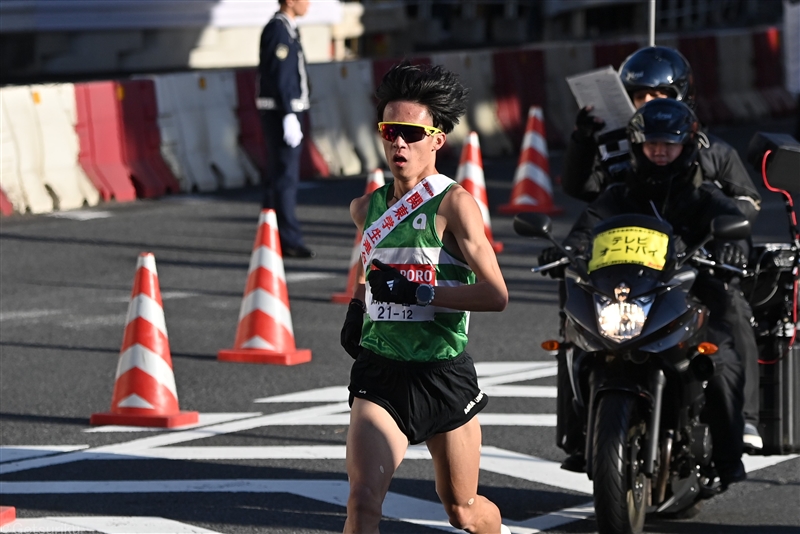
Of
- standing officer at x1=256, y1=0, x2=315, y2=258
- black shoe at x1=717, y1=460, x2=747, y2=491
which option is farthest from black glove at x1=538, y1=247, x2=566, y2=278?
standing officer at x1=256, y1=0, x2=315, y2=258

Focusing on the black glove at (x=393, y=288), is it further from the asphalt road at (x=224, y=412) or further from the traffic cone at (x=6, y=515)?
the traffic cone at (x=6, y=515)

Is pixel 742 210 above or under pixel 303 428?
above

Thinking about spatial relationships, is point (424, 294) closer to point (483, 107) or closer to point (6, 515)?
point (6, 515)

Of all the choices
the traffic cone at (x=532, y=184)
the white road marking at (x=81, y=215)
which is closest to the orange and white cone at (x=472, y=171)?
the traffic cone at (x=532, y=184)

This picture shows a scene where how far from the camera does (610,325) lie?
653 cm

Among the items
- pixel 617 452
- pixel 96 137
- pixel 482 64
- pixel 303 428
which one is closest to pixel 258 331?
pixel 303 428

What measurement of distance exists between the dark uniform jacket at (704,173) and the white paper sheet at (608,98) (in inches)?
6.1

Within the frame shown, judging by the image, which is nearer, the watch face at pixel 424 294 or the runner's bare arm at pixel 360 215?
the watch face at pixel 424 294

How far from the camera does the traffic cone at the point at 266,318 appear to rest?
10586 millimetres

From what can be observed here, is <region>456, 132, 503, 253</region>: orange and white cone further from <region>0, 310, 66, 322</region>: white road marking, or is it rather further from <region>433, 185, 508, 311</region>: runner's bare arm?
<region>433, 185, 508, 311</region>: runner's bare arm

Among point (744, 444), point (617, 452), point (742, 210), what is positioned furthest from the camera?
point (742, 210)

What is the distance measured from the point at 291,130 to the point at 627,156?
6034mm

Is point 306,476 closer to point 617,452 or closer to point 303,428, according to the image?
point 303,428

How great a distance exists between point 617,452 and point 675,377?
1.74 feet
